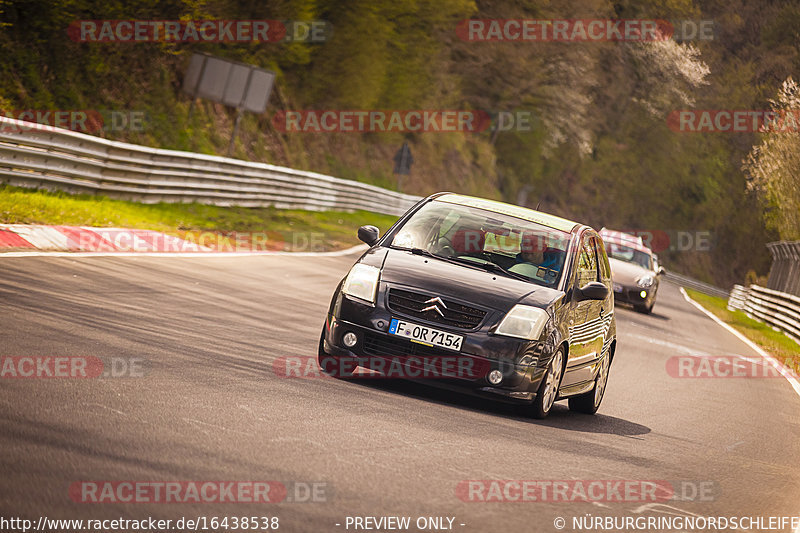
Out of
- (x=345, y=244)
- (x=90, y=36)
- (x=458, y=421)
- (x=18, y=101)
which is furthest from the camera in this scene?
(x=345, y=244)

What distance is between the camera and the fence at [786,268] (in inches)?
1408

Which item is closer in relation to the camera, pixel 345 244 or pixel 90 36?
pixel 90 36

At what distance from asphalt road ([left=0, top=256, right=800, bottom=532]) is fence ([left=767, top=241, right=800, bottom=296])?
929 inches

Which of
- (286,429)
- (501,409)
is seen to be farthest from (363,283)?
(286,429)

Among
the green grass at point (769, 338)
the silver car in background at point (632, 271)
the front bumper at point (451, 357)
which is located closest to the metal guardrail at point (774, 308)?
the green grass at point (769, 338)

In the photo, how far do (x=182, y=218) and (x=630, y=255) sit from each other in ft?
34.8

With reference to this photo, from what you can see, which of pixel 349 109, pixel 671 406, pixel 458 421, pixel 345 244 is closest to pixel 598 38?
pixel 349 109

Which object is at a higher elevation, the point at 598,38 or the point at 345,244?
the point at 598,38

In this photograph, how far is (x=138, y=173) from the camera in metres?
21.4

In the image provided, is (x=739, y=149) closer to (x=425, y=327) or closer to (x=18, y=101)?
(x=18, y=101)

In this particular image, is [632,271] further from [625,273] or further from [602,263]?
[602,263]

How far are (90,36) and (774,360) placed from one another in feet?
52.5

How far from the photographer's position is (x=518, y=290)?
8.86m

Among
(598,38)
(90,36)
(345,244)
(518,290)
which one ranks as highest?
(598,38)
